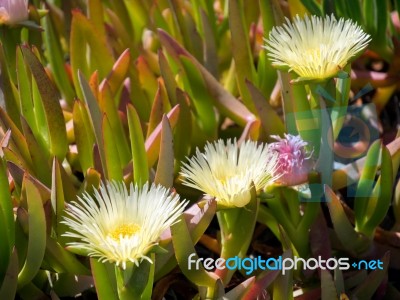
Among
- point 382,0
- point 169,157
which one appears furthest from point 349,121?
point 169,157

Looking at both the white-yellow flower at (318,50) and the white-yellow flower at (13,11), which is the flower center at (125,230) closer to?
the white-yellow flower at (318,50)

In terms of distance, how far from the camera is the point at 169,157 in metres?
0.85

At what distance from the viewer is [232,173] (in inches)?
32.0

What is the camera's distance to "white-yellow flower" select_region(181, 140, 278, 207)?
78cm

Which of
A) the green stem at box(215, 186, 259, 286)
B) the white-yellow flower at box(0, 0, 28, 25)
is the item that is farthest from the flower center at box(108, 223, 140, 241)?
the white-yellow flower at box(0, 0, 28, 25)

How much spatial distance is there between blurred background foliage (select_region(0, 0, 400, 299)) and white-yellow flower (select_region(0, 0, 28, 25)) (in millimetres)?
16

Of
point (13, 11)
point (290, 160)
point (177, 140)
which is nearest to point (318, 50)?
point (290, 160)

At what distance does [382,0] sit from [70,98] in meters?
0.54

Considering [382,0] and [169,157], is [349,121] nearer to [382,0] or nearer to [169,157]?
[382,0]

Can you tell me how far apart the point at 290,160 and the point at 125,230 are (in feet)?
0.79

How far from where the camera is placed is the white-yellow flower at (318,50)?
831mm

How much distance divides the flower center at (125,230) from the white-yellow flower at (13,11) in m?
0.46

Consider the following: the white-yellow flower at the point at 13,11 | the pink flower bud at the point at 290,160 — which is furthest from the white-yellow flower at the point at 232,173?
the white-yellow flower at the point at 13,11

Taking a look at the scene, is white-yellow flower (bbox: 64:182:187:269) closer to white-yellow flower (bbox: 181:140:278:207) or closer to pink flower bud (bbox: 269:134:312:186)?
white-yellow flower (bbox: 181:140:278:207)
